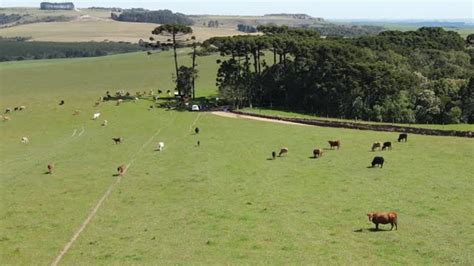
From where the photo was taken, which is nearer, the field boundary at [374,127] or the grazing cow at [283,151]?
the grazing cow at [283,151]

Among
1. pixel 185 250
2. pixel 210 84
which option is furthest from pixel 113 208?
pixel 210 84

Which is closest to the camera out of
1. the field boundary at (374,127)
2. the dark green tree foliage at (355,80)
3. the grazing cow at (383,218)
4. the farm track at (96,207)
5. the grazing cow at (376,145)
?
the farm track at (96,207)

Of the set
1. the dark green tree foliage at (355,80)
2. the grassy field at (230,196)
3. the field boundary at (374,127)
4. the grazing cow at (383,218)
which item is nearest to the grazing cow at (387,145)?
the grassy field at (230,196)

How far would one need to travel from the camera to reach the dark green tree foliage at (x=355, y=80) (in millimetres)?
57125

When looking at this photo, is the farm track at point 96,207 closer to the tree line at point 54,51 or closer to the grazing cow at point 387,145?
the grazing cow at point 387,145

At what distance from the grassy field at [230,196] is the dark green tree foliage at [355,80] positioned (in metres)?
9.94

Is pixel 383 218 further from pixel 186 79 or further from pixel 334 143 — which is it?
pixel 186 79

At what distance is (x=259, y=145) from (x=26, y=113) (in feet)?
109

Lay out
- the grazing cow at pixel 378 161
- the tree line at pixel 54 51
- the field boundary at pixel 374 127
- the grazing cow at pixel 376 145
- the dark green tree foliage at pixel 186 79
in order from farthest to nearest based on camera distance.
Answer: the tree line at pixel 54 51 < the dark green tree foliage at pixel 186 79 < the field boundary at pixel 374 127 < the grazing cow at pixel 376 145 < the grazing cow at pixel 378 161

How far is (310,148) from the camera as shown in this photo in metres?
42.1

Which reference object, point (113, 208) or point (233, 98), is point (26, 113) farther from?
point (113, 208)

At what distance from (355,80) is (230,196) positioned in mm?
33987

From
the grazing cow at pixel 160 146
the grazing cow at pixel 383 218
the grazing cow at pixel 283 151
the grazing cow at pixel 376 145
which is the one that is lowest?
the grazing cow at pixel 160 146

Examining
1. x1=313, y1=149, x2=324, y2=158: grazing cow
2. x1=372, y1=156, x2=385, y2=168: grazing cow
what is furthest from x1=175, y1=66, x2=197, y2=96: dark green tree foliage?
x1=372, y1=156, x2=385, y2=168: grazing cow
